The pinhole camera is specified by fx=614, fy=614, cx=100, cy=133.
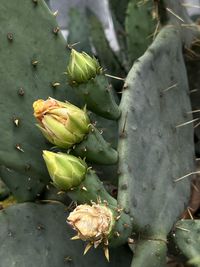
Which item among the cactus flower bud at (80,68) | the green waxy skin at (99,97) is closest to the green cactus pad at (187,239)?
the green waxy skin at (99,97)

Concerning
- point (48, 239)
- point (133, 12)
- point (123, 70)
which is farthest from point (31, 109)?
point (123, 70)

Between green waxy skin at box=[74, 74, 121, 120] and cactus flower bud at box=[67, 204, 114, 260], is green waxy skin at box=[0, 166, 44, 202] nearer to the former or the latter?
green waxy skin at box=[74, 74, 121, 120]

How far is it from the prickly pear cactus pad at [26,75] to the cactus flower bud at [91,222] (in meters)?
0.24

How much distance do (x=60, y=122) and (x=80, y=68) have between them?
14 centimetres

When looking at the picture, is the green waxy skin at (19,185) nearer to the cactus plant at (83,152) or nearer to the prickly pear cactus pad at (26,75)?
the cactus plant at (83,152)

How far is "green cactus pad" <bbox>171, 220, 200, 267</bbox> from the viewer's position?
1310mm

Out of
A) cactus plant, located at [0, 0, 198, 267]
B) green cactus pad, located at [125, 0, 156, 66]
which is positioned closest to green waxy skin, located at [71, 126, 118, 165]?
cactus plant, located at [0, 0, 198, 267]

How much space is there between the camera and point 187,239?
4.34 feet

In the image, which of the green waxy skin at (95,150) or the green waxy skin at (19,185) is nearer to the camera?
the green waxy skin at (95,150)

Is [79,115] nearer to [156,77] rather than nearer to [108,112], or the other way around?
[108,112]

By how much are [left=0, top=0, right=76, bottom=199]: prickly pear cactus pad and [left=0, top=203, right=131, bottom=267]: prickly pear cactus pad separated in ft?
0.43

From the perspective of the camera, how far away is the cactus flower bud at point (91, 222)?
Answer: 103cm

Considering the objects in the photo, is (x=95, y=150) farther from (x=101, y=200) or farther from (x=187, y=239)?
(x=187, y=239)

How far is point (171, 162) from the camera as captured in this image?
1.44m
